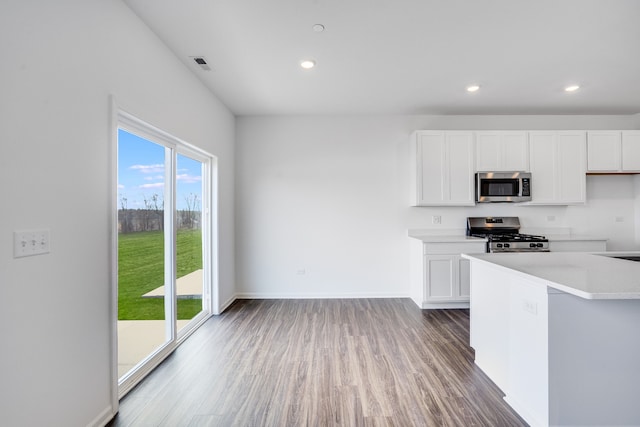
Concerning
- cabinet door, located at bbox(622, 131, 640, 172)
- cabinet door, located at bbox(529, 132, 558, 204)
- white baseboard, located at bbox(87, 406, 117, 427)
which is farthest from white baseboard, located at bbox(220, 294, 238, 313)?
cabinet door, located at bbox(622, 131, 640, 172)

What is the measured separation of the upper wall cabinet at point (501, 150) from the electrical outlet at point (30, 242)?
4402 millimetres

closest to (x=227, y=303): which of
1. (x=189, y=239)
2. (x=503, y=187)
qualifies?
(x=189, y=239)

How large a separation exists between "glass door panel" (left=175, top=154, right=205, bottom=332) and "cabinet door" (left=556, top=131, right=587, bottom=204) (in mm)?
4794

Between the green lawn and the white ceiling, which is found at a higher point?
the white ceiling

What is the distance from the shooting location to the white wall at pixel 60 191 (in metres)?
1.21

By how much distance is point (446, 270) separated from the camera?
3.68 metres

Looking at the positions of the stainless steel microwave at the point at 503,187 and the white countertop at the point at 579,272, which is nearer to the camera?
the white countertop at the point at 579,272

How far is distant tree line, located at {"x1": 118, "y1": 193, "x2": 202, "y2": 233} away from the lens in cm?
209

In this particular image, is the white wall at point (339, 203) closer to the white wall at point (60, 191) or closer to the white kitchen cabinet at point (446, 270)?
the white kitchen cabinet at point (446, 270)

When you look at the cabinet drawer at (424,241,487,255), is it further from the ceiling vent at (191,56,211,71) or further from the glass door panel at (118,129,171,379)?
the ceiling vent at (191,56,211,71)

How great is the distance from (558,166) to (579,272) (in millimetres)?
2964

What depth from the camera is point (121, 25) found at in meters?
1.89

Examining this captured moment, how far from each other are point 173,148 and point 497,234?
4.24 meters

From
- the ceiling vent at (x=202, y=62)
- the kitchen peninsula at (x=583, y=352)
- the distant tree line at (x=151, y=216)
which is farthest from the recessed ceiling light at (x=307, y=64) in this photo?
the kitchen peninsula at (x=583, y=352)
